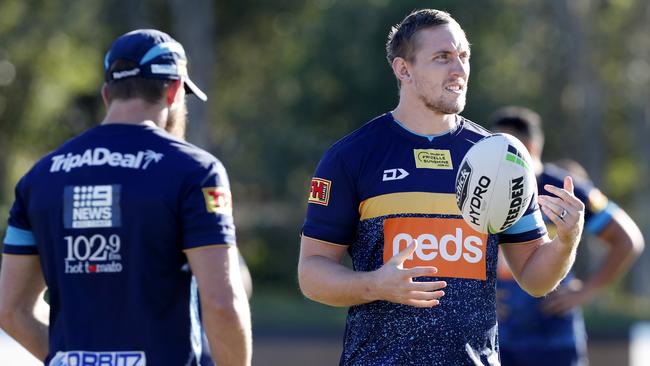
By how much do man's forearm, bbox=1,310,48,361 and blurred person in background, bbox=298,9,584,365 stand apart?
105 centimetres

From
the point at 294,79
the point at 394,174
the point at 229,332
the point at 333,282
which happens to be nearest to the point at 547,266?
the point at 394,174

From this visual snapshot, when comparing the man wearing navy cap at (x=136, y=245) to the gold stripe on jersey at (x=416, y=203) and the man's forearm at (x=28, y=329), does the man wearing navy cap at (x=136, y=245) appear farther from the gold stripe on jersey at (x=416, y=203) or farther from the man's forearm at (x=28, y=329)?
the gold stripe on jersey at (x=416, y=203)

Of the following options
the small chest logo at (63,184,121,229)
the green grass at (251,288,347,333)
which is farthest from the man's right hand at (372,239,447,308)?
the green grass at (251,288,347,333)

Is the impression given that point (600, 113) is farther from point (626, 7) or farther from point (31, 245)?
point (31, 245)

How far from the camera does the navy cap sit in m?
4.03

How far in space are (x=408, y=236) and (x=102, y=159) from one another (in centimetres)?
123

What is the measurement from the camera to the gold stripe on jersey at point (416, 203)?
14.0 ft

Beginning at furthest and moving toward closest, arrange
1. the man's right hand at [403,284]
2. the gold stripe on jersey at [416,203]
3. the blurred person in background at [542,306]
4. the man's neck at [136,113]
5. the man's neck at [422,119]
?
the blurred person in background at [542,306] → the man's neck at [422,119] → the gold stripe on jersey at [416,203] → the man's neck at [136,113] → the man's right hand at [403,284]

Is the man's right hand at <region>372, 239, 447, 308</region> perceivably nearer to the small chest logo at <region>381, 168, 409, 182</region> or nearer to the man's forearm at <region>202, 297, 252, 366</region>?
the small chest logo at <region>381, 168, 409, 182</region>

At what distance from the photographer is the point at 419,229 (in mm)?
4246

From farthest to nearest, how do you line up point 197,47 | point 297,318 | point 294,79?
point 197,47 < point 294,79 < point 297,318

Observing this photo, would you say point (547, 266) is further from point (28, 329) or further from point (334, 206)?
point (28, 329)

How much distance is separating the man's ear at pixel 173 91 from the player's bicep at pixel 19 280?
31.0 inches

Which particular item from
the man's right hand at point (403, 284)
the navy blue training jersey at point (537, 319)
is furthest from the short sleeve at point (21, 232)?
the navy blue training jersey at point (537, 319)
